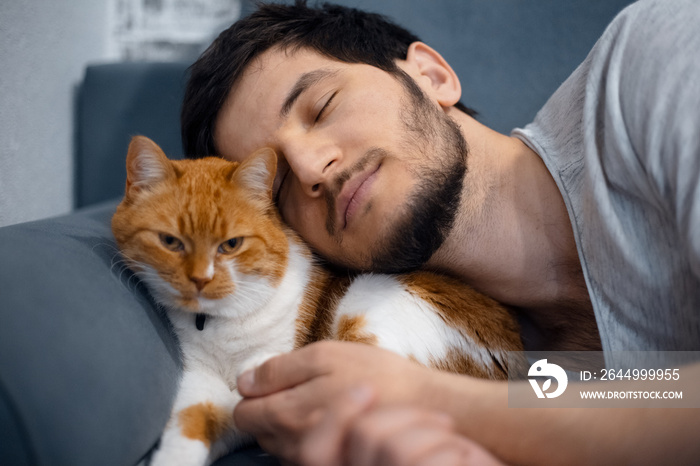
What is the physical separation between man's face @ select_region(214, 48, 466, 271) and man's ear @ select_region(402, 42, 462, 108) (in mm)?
127

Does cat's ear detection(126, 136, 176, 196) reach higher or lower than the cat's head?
higher

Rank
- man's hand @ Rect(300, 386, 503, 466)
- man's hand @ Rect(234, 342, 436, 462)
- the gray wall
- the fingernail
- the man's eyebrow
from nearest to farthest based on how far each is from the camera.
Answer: man's hand @ Rect(300, 386, 503, 466) → man's hand @ Rect(234, 342, 436, 462) → the fingernail → the man's eyebrow → the gray wall

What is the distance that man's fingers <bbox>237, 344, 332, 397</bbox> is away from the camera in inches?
30.8

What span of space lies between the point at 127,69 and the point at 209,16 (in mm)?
509

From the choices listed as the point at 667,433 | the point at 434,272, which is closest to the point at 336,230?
the point at 434,272

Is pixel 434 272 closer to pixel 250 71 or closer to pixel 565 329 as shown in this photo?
pixel 565 329

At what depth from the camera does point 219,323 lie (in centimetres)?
110

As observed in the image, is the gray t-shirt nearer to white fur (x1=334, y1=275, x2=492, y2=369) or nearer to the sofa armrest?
white fur (x1=334, y1=275, x2=492, y2=369)

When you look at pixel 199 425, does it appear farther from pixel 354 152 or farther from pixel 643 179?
pixel 643 179

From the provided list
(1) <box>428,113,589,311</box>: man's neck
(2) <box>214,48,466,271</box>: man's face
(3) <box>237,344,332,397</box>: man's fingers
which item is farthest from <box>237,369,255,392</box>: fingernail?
(1) <box>428,113,589,311</box>: man's neck

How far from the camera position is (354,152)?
1075mm

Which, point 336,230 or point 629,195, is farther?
point 336,230

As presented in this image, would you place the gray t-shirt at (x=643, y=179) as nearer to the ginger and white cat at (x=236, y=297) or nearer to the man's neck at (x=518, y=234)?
the man's neck at (x=518, y=234)

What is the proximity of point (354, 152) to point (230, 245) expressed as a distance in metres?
0.36
